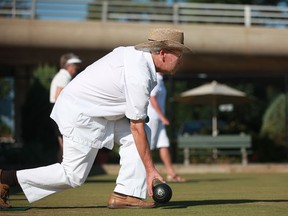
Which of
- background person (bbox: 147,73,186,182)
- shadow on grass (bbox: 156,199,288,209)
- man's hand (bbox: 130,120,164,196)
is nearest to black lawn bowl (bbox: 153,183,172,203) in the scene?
man's hand (bbox: 130,120,164,196)

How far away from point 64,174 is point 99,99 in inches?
25.4

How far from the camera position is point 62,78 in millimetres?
10188

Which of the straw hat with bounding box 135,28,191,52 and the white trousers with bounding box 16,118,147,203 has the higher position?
the straw hat with bounding box 135,28,191,52

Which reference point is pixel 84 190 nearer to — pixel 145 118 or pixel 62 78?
pixel 62 78

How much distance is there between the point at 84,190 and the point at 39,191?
3308 mm

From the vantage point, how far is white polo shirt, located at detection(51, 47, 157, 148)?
243 inches

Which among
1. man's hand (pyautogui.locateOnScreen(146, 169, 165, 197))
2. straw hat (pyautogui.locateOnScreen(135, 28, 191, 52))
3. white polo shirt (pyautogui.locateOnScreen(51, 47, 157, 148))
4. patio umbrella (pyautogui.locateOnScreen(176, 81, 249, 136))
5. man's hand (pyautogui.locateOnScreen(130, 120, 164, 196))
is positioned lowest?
man's hand (pyautogui.locateOnScreen(146, 169, 165, 197))

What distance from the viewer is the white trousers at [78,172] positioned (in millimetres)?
6148

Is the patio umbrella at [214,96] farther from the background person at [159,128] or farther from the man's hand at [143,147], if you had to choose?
the man's hand at [143,147]

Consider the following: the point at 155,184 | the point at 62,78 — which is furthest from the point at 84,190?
the point at 155,184

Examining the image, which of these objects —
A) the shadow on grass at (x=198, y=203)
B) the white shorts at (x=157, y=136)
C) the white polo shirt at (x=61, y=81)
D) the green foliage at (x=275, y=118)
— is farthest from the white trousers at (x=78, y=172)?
the green foliage at (x=275, y=118)

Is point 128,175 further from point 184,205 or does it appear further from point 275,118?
point 275,118

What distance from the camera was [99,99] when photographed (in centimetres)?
623

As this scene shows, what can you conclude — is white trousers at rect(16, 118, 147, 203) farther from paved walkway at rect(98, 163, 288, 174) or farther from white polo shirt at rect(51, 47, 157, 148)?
paved walkway at rect(98, 163, 288, 174)
